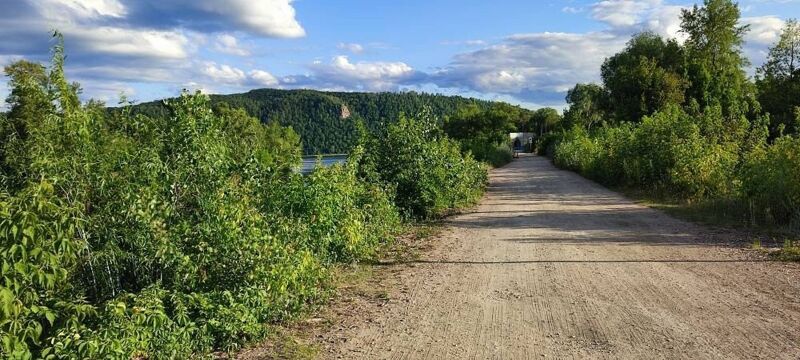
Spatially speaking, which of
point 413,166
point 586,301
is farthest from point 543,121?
point 586,301

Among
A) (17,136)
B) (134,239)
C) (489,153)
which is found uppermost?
(17,136)

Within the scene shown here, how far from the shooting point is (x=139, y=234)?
17.6 ft

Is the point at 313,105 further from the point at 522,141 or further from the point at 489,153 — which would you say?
the point at 489,153

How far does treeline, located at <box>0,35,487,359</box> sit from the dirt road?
114 cm

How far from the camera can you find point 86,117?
5559mm

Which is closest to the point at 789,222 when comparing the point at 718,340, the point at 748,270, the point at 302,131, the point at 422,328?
the point at 748,270

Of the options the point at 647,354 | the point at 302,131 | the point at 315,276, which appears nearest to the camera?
the point at 647,354

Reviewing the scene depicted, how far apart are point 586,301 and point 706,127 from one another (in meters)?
14.5

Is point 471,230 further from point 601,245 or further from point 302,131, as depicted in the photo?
point 302,131

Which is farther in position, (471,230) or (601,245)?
(471,230)

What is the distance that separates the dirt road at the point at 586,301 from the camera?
559cm

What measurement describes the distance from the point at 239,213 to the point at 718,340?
481 centimetres

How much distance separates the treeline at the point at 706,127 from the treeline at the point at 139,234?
32.7 feet

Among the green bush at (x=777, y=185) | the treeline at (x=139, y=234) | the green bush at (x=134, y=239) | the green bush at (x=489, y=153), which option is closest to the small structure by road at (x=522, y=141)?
the green bush at (x=489, y=153)
